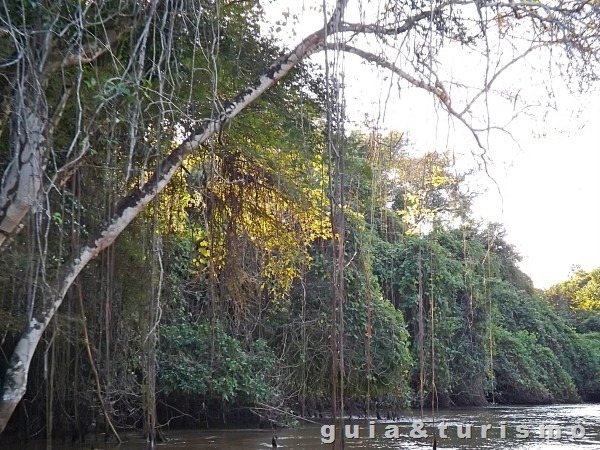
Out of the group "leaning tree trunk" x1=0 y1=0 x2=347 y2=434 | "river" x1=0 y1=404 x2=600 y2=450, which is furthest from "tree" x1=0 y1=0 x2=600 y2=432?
"river" x1=0 y1=404 x2=600 y2=450

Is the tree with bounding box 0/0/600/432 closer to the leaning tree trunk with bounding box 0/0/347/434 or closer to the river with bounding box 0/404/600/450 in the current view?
the leaning tree trunk with bounding box 0/0/347/434

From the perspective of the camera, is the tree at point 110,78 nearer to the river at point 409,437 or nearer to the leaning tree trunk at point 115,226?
→ the leaning tree trunk at point 115,226

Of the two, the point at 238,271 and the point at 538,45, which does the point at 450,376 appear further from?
the point at 538,45

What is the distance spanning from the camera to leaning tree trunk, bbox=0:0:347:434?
3.86 m

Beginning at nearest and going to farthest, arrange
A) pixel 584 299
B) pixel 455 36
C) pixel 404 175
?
pixel 455 36
pixel 404 175
pixel 584 299

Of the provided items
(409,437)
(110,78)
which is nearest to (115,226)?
(110,78)

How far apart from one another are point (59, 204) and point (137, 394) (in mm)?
3164

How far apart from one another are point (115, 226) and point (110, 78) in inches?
40.9

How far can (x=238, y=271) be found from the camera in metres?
6.39

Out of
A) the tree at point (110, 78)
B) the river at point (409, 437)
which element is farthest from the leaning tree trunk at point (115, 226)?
the river at point (409, 437)

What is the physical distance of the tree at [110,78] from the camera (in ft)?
11.5

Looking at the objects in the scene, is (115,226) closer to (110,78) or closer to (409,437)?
(110,78)

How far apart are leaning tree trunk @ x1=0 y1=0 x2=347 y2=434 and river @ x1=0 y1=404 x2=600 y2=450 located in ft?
9.70

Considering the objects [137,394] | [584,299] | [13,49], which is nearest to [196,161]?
[13,49]
